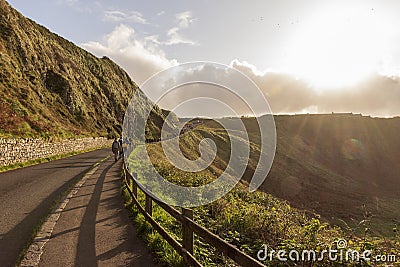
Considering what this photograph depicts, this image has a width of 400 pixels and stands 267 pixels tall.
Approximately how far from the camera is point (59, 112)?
54.5m

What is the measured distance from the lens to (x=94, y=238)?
7430 mm

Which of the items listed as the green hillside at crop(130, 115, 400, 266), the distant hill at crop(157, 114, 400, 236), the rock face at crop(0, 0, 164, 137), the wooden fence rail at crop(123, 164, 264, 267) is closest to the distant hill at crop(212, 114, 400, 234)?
the distant hill at crop(157, 114, 400, 236)

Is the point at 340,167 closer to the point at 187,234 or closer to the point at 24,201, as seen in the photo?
the point at 24,201

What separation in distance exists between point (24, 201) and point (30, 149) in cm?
1373

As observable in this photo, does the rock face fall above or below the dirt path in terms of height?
above

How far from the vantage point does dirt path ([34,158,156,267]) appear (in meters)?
6.14

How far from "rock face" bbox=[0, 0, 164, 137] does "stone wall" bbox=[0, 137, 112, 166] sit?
1.80 meters

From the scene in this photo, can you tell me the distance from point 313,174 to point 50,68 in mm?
55948

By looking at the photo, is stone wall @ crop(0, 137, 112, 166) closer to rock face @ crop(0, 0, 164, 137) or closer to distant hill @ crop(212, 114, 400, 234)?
rock face @ crop(0, 0, 164, 137)

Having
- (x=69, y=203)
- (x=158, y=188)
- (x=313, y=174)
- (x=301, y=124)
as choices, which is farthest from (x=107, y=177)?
(x=301, y=124)

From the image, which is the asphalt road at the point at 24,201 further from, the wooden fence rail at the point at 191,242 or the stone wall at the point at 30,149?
the wooden fence rail at the point at 191,242

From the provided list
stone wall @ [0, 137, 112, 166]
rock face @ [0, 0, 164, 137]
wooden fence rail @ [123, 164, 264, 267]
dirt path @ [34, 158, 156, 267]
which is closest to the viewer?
wooden fence rail @ [123, 164, 264, 267]

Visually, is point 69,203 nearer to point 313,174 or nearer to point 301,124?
point 313,174

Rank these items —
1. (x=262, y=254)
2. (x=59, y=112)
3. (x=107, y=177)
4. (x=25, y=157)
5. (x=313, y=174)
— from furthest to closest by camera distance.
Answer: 1. (x=313, y=174)
2. (x=59, y=112)
3. (x=25, y=157)
4. (x=107, y=177)
5. (x=262, y=254)
